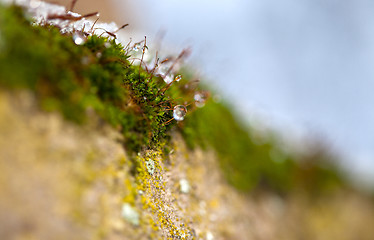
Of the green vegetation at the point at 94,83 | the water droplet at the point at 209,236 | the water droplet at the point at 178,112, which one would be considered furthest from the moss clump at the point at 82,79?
the water droplet at the point at 209,236

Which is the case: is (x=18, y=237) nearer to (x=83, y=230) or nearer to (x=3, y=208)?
(x=3, y=208)

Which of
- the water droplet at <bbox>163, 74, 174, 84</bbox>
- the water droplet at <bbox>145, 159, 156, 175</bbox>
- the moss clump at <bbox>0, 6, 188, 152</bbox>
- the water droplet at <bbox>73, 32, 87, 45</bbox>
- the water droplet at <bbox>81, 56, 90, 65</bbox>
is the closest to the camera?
the moss clump at <bbox>0, 6, 188, 152</bbox>

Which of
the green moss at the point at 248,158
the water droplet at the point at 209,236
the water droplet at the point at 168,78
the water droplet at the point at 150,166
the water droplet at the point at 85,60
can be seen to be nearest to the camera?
the water droplet at the point at 85,60

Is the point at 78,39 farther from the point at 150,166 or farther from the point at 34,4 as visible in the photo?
the point at 150,166

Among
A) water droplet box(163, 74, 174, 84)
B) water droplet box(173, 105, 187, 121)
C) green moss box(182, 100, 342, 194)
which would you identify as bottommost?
water droplet box(173, 105, 187, 121)

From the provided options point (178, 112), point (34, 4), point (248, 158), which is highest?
point (248, 158)

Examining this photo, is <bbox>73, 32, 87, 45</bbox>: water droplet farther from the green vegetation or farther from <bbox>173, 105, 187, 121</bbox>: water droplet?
<bbox>173, 105, 187, 121</bbox>: water droplet

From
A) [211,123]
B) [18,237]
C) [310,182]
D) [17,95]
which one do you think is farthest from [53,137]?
[310,182]

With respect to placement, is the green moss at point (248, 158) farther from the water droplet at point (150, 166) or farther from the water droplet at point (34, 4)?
the water droplet at point (34, 4)

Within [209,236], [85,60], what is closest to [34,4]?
[85,60]

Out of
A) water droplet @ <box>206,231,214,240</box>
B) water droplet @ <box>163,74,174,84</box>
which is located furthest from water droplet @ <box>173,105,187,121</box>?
water droplet @ <box>206,231,214,240</box>

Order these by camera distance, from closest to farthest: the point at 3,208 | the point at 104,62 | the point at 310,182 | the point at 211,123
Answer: the point at 3,208 < the point at 104,62 < the point at 211,123 < the point at 310,182
